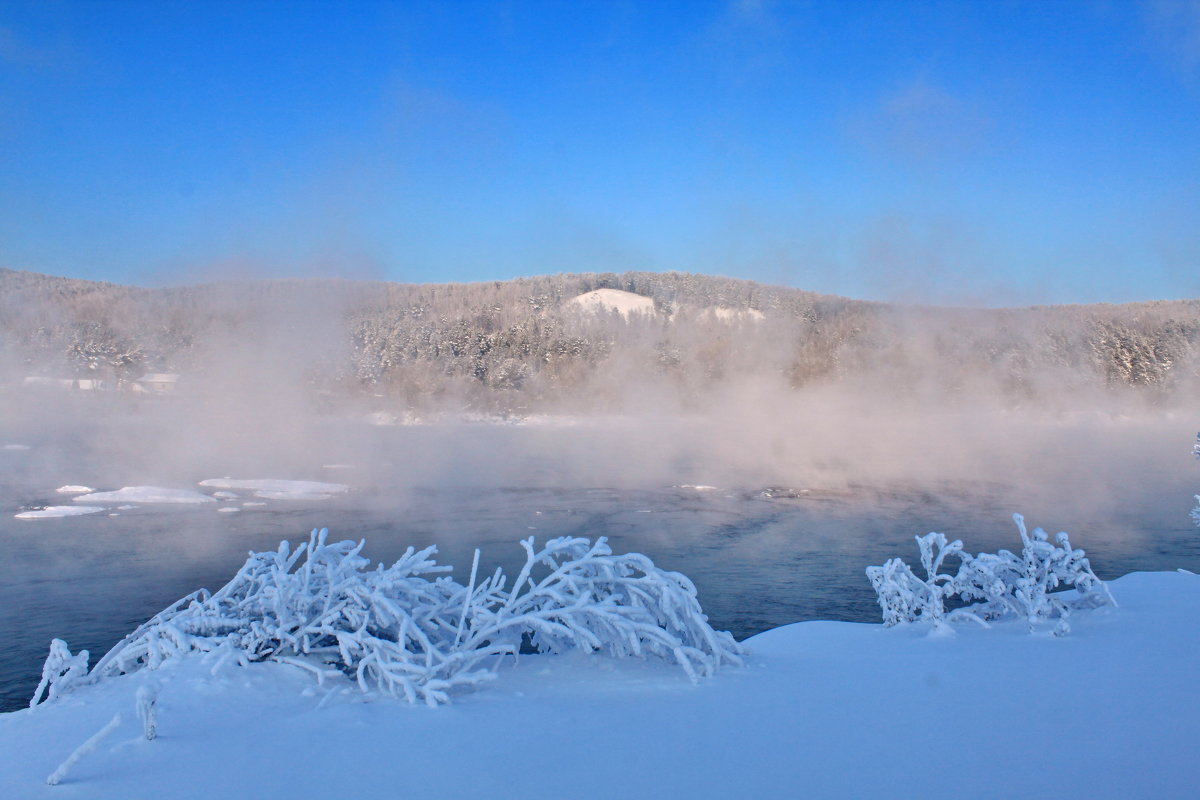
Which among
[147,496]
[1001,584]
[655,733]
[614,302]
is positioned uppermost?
[614,302]

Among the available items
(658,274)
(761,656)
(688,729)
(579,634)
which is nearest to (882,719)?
(688,729)

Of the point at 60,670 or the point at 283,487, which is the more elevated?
the point at 60,670

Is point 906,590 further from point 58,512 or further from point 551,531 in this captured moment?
point 58,512

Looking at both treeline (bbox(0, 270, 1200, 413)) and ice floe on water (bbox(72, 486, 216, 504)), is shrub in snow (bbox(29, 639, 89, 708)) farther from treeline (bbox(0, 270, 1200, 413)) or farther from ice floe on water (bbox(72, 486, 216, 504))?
treeline (bbox(0, 270, 1200, 413))

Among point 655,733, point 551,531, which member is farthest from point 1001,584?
point 551,531

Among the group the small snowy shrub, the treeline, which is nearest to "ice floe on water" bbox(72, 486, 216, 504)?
the small snowy shrub

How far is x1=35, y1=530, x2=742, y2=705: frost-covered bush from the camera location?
326 centimetres

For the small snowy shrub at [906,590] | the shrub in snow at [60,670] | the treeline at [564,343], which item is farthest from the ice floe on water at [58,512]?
the treeline at [564,343]

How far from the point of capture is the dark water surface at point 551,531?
7.61 metres

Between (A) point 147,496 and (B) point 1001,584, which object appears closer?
(B) point 1001,584

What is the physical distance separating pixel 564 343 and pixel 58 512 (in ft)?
116

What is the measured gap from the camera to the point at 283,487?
49.2ft

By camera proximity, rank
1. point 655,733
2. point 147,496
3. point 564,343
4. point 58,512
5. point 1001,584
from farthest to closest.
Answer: point 564,343 < point 147,496 < point 58,512 < point 1001,584 < point 655,733

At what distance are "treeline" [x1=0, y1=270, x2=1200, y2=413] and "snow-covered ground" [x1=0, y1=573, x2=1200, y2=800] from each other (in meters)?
24.6
